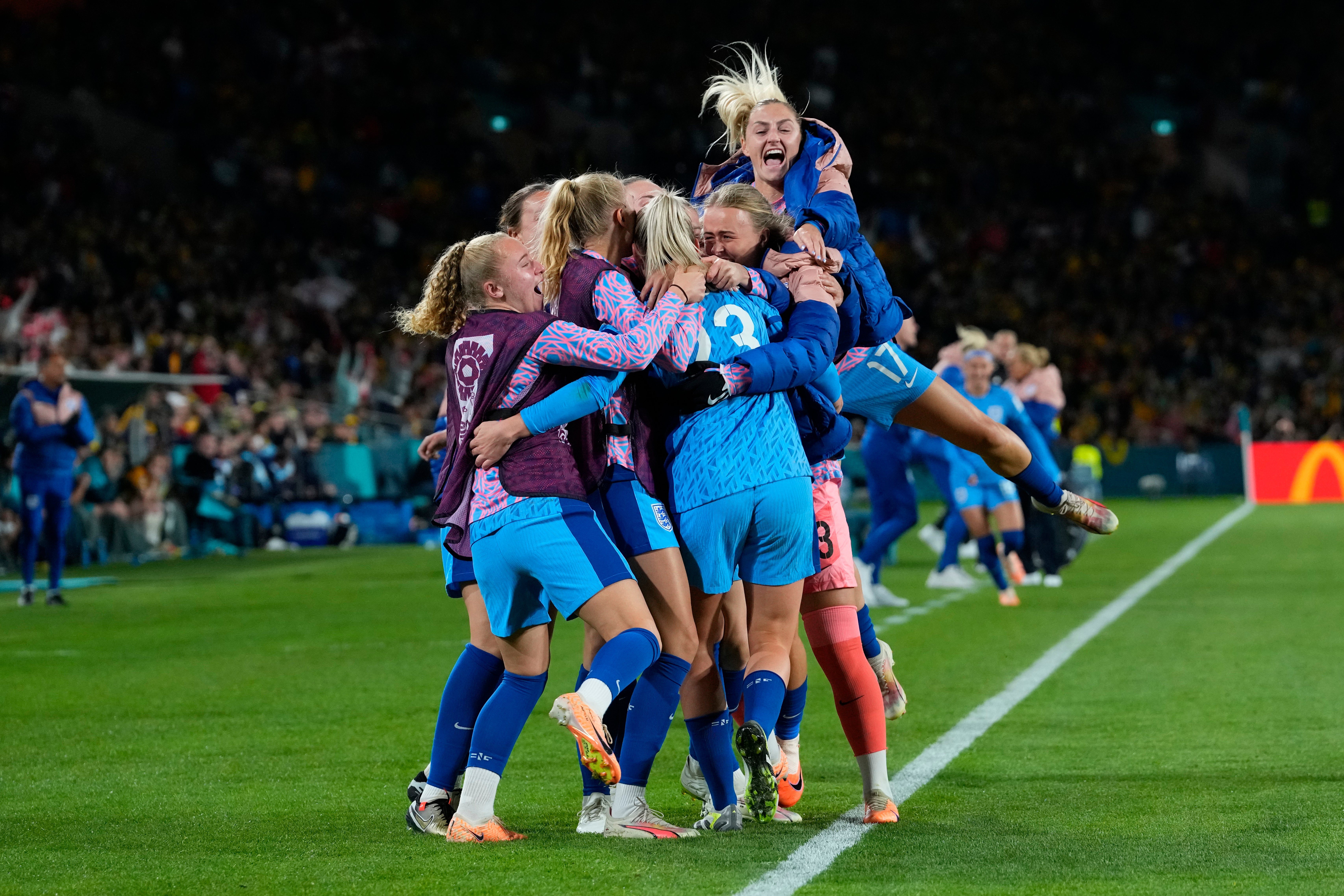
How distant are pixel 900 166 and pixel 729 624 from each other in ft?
108

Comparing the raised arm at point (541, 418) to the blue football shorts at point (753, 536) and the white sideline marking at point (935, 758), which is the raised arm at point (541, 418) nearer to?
the blue football shorts at point (753, 536)

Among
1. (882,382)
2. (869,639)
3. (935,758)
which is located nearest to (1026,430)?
(935,758)

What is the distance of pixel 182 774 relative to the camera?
6.15 m

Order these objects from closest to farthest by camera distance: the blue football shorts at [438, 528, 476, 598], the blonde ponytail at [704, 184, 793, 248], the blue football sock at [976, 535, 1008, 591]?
the blonde ponytail at [704, 184, 793, 248] < the blue football shorts at [438, 528, 476, 598] < the blue football sock at [976, 535, 1008, 591]

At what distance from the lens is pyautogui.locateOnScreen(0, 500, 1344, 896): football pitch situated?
4.37 metres

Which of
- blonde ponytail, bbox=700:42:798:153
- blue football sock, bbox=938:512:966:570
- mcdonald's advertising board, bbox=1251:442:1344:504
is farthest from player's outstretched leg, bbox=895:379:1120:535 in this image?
mcdonald's advertising board, bbox=1251:442:1344:504

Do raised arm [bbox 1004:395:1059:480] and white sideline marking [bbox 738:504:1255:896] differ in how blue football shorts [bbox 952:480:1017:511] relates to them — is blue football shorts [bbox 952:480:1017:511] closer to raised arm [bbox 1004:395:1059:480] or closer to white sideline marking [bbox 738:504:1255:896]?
raised arm [bbox 1004:395:1059:480]

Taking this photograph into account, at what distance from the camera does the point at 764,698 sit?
4883mm

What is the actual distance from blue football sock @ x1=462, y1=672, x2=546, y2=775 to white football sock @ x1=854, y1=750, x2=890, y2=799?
996 mm

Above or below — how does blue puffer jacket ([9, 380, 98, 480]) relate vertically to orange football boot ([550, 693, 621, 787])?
above

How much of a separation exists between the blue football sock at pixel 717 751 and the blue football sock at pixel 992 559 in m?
8.06

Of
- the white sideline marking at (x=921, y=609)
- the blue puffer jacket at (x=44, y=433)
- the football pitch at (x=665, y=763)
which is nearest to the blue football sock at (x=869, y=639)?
the football pitch at (x=665, y=763)

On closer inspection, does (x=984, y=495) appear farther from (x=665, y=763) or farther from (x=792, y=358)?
(x=792, y=358)

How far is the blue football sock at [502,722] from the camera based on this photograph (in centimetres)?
475
